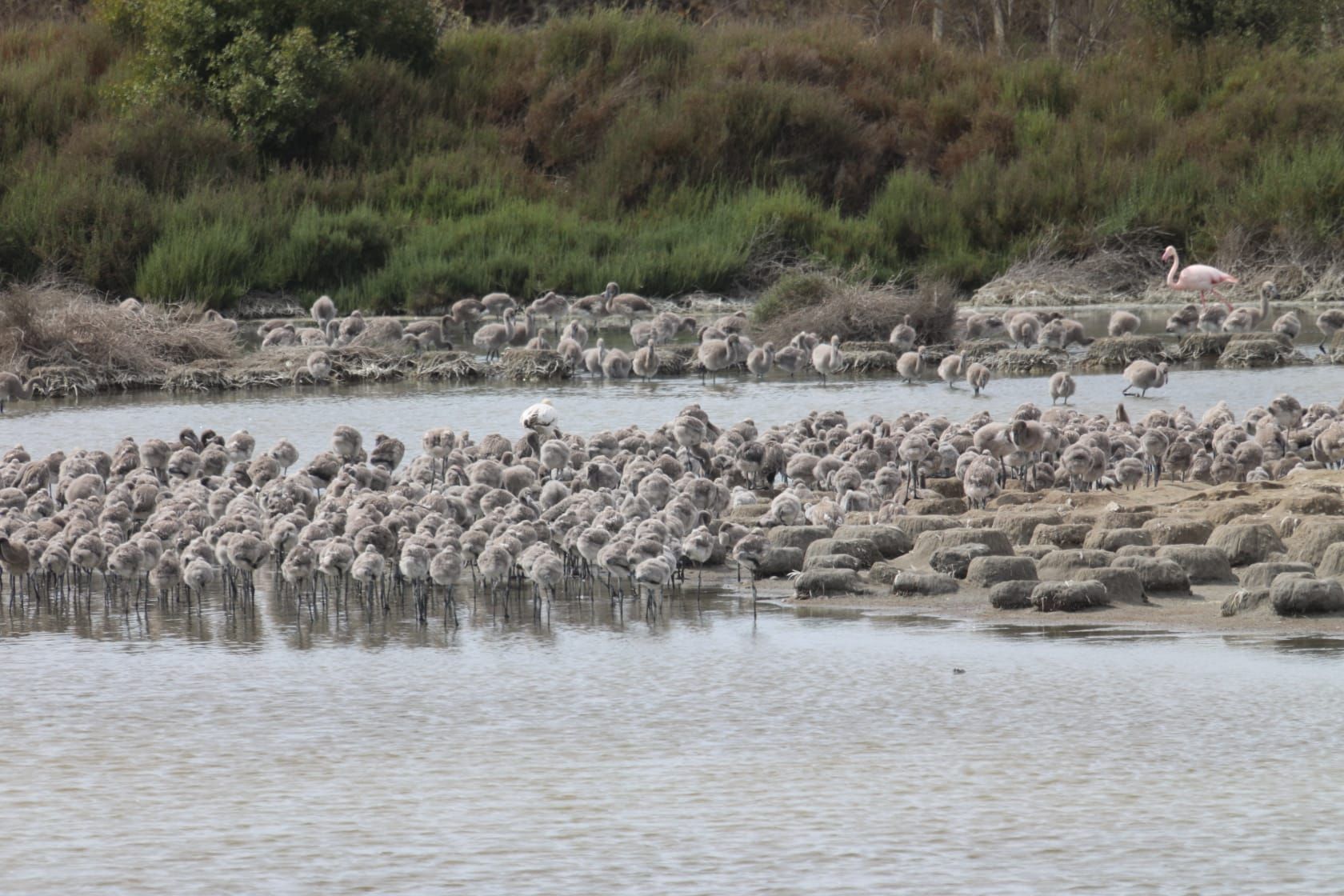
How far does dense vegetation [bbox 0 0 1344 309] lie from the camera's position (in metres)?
33.7

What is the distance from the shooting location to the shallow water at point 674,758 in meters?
6.18

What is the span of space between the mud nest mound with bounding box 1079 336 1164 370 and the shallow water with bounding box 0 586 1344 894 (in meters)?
15.2

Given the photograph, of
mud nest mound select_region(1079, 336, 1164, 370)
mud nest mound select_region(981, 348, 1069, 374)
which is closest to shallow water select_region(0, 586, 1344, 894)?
mud nest mound select_region(981, 348, 1069, 374)

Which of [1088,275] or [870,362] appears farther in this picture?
[1088,275]

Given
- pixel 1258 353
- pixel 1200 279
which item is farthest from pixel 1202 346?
pixel 1200 279

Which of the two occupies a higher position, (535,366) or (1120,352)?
(1120,352)

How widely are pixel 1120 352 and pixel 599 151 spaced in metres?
17.0

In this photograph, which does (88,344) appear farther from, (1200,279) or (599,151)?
(599,151)

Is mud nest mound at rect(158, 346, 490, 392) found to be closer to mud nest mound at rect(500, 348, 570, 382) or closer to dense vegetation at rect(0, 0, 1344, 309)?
mud nest mound at rect(500, 348, 570, 382)

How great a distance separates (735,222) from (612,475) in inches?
889

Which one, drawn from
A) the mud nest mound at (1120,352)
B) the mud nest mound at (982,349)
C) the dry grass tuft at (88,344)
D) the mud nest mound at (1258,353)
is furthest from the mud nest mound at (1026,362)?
the dry grass tuft at (88,344)

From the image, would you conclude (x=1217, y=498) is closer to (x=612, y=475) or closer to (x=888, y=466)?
(x=888, y=466)

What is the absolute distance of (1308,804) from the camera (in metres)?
6.55

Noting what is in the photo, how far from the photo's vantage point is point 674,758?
7.53 m
